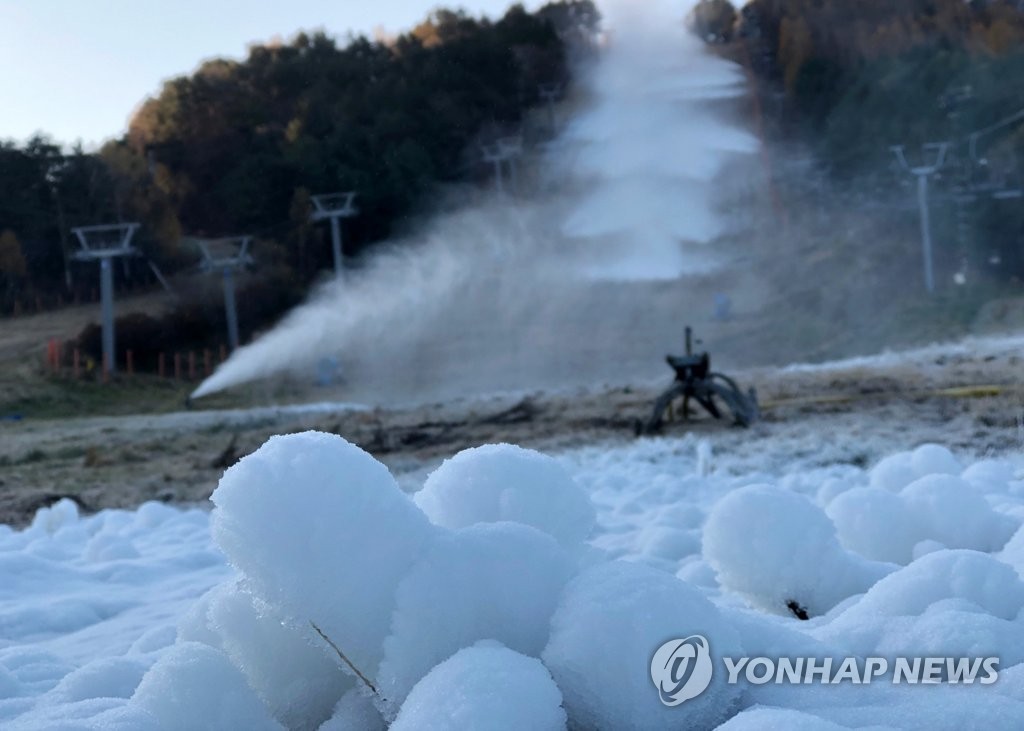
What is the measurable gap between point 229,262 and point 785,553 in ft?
65.6

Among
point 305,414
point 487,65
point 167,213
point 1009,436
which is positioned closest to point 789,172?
point 487,65

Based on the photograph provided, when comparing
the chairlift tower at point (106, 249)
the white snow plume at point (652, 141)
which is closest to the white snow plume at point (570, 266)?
the white snow plume at point (652, 141)

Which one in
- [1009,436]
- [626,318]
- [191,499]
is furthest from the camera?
[626,318]

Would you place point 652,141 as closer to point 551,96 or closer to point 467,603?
point 551,96

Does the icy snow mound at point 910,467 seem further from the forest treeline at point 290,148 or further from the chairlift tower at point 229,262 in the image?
the forest treeline at point 290,148

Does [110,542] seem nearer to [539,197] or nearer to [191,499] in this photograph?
[191,499]

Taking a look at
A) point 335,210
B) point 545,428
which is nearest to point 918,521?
point 545,428

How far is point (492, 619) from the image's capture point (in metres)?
1.22

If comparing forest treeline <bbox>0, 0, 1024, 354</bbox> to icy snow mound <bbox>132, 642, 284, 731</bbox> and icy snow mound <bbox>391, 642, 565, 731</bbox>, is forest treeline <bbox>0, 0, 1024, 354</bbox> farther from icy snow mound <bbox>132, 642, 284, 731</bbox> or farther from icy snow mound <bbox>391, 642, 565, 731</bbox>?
icy snow mound <bbox>391, 642, 565, 731</bbox>

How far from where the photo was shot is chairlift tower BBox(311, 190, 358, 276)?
22628mm

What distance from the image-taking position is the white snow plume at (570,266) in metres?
19.1

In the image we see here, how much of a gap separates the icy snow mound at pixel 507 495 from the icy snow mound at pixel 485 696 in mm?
409

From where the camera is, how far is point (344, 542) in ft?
4.10

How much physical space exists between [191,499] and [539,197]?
71.2 ft
